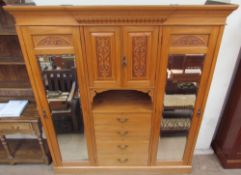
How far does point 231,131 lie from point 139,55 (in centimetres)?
132

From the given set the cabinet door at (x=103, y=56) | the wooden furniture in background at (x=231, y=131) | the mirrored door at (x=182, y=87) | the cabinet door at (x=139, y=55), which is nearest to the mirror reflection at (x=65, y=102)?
the cabinet door at (x=103, y=56)

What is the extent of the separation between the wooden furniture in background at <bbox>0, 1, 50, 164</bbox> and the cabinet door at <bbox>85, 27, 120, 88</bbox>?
0.73m

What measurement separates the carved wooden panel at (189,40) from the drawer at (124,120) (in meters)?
0.63

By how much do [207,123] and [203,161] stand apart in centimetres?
46

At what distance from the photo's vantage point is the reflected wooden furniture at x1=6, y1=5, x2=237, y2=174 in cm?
117

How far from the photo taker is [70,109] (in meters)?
1.59

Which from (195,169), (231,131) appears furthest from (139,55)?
(195,169)

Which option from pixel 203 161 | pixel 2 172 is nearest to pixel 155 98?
pixel 203 161

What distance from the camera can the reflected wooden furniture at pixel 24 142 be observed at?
5.59ft

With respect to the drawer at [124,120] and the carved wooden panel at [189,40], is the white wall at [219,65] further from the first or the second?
the drawer at [124,120]

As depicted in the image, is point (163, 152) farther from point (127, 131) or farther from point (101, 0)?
point (101, 0)

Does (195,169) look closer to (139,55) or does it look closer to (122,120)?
(122,120)

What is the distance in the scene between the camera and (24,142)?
2.20 meters

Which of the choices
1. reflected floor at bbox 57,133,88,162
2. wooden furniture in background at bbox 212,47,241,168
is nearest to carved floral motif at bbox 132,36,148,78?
reflected floor at bbox 57,133,88,162
